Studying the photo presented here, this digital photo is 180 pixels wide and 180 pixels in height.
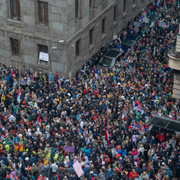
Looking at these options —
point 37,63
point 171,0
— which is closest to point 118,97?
point 37,63

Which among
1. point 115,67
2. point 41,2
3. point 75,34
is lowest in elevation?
point 115,67

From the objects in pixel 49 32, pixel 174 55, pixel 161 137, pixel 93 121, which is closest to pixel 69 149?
pixel 93 121

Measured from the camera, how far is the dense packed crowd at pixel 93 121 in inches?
957

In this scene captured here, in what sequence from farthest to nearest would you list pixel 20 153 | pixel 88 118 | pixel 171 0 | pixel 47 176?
pixel 171 0, pixel 88 118, pixel 20 153, pixel 47 176

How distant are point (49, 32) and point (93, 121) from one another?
1005 centimetres

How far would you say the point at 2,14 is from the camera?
36.6m

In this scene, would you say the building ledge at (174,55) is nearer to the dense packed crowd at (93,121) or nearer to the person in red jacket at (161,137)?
the dense packed crowd at (93,121)

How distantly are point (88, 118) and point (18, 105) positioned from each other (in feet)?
18.2

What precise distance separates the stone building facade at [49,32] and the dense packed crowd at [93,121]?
1.10 m

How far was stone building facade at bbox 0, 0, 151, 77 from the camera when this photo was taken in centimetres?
3453

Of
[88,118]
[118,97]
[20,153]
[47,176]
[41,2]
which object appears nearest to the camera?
[47,176]

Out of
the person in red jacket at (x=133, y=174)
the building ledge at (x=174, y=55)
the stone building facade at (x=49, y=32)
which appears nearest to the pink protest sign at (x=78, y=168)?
the person in red jacket at (x=133, y=174)

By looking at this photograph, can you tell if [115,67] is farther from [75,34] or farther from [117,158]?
[117,158]

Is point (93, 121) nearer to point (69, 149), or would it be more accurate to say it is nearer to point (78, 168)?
point (69, 149)
